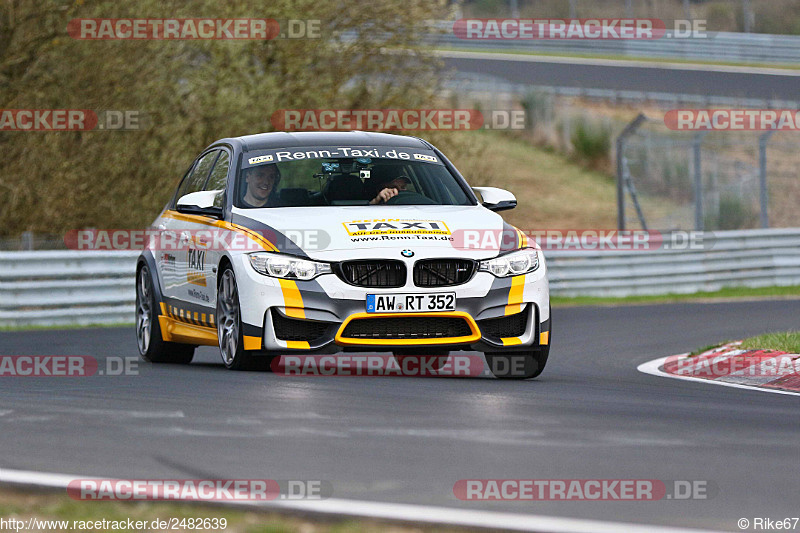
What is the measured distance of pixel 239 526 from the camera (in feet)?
16.5

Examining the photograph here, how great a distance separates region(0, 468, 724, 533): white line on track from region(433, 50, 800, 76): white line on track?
42.2 metres

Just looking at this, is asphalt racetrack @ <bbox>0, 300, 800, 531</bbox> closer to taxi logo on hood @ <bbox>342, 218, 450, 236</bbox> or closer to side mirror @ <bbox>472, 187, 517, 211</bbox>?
taxi logo on hood @ <bbox>342, 218, 450, 236</bbox>

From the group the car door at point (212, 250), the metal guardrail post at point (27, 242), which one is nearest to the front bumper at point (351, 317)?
the car door at point (212, 250)

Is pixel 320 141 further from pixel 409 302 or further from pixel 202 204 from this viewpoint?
pixel 409 302

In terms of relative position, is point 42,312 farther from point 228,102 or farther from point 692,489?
point 692,489

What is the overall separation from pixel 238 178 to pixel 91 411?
330cm

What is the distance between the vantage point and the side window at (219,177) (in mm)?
11328

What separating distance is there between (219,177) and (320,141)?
81 centimetres

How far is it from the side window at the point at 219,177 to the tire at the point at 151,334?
3.43 feet

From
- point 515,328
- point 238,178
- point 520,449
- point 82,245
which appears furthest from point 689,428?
point 82,245

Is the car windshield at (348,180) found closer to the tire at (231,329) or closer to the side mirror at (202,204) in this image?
the side mirror at (202,204)

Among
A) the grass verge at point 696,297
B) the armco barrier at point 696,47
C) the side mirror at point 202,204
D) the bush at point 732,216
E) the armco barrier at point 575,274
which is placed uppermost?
the armco barrier at point 696,47

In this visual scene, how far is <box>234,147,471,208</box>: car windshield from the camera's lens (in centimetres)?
1091

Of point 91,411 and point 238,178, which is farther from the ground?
point 238,178
